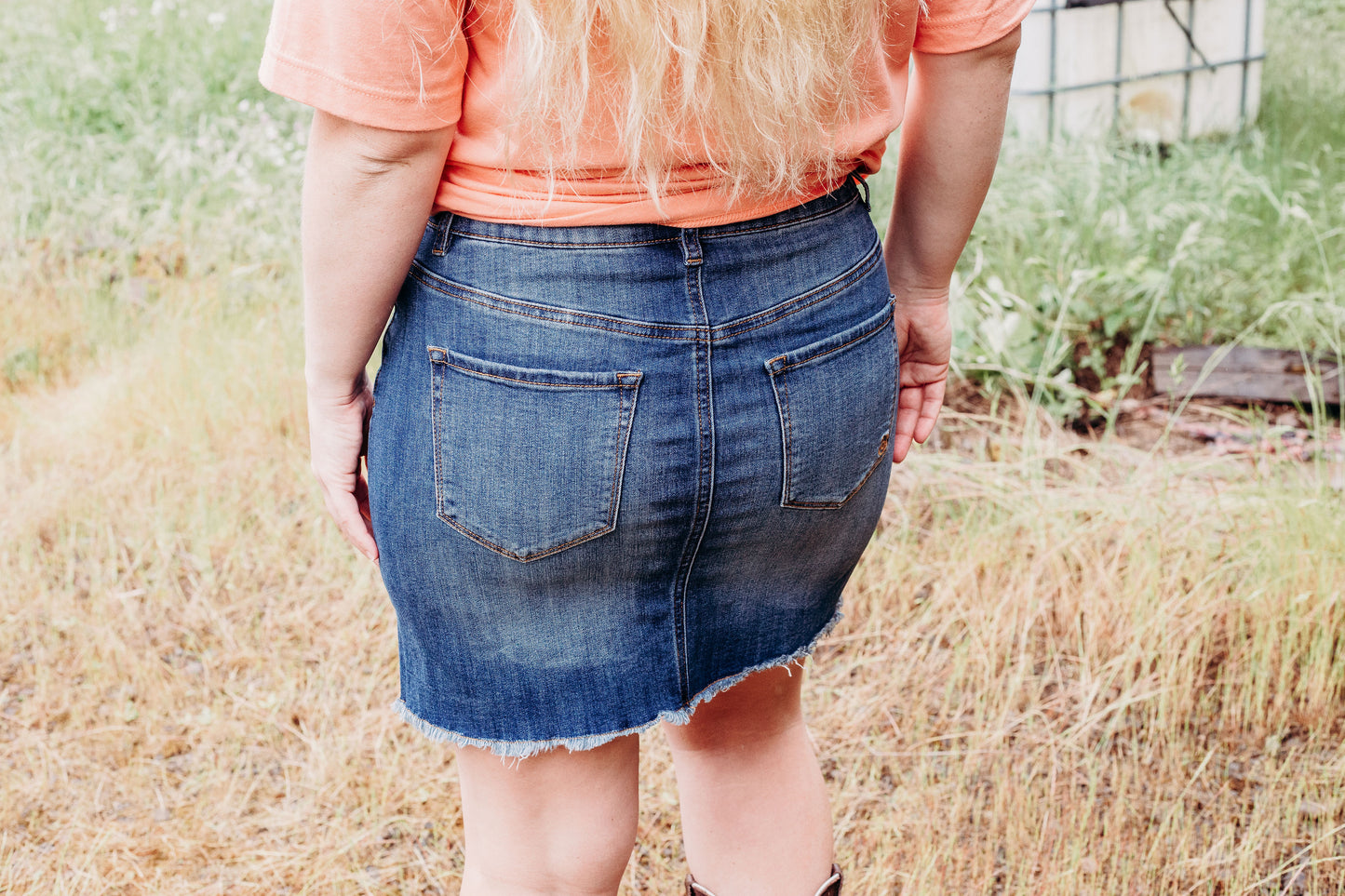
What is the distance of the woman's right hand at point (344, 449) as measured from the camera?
43.4 inches

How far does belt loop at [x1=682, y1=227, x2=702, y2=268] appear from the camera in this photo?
970 mm

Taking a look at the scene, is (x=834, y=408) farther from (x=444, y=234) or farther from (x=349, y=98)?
(x=349, y=98)

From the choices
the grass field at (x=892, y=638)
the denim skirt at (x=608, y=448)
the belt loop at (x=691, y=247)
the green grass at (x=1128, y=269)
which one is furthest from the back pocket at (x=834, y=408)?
the green grass at (x=1128, y=269)

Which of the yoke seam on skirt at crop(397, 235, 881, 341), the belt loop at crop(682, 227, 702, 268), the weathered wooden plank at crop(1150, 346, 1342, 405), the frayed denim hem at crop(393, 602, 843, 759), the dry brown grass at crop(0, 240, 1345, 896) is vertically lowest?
the dry brown grass at crop(0, 240, 1345, 896)

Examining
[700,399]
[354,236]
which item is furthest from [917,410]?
[354,236]

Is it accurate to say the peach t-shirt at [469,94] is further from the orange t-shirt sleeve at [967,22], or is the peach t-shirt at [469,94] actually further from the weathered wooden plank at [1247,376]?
the weathered wooden plank at [1247,376]

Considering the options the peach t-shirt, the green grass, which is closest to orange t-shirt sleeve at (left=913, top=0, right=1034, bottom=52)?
the peach t-shirt

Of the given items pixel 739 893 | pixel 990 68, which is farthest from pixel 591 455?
pixel 739 893

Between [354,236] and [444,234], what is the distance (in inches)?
3.0

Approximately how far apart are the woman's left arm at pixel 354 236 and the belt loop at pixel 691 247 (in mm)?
211

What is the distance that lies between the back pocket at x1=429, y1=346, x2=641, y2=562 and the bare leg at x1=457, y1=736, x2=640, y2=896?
0.26 metres

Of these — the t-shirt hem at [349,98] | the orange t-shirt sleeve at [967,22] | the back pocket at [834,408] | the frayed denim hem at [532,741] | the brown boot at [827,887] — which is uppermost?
the orange t-shirt sleeve at [967,22]

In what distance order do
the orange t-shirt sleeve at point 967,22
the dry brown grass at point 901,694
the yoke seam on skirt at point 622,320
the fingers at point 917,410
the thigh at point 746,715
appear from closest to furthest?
1. the yoke seam on skirt at point 622,320
2. the orange t-shirt sleeve at point 967,22
3. the thigh at point 746,715
4. the fingers at point 917,410
5. the dry brown grass at point 901,694

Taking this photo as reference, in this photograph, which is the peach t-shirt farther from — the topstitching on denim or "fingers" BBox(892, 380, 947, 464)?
"fingers" BBox(892, 380, 947, 464)
